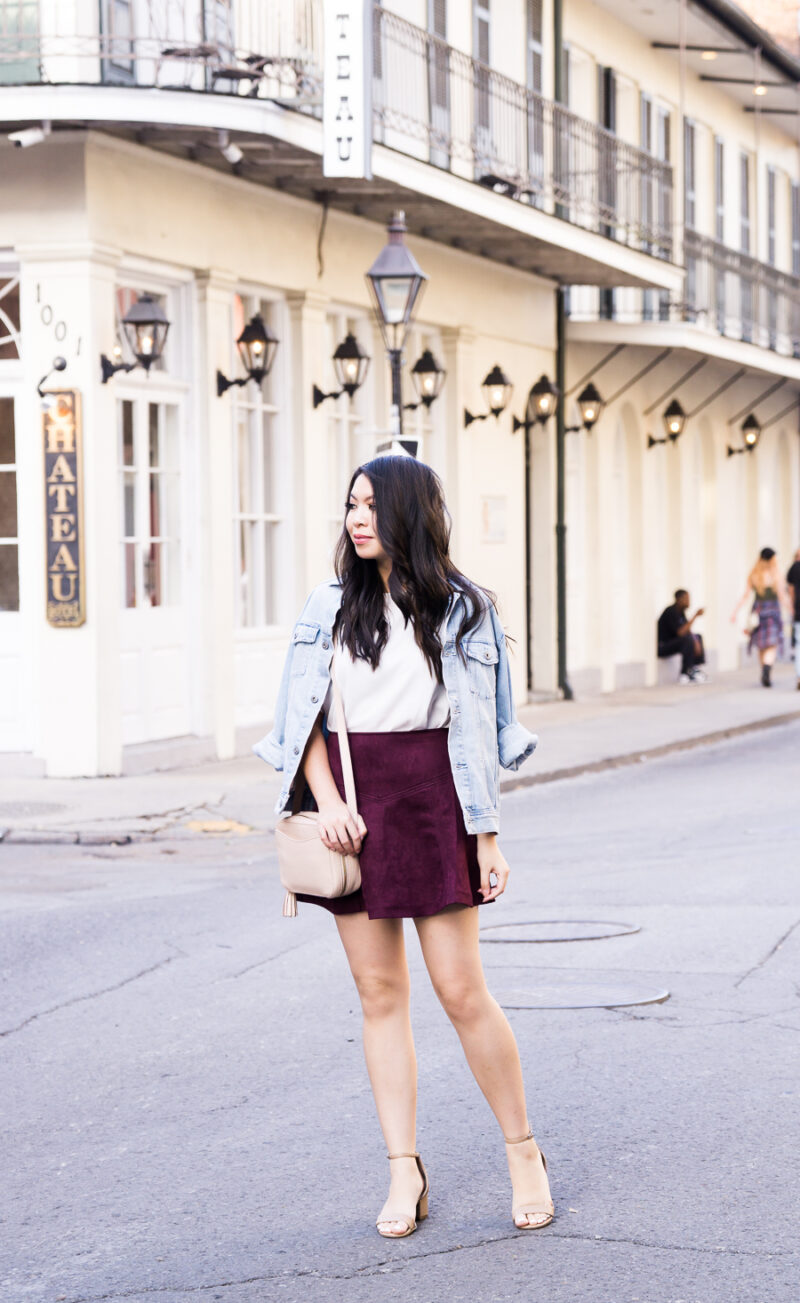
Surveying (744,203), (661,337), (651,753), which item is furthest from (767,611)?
(744,203)

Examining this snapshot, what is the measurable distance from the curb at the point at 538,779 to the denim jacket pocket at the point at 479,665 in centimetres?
698

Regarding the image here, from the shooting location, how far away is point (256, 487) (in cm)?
1580

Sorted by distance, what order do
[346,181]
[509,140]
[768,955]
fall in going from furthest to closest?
[509,140], [346,181], [768,955]

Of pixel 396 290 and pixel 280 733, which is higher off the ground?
pixel 396 290

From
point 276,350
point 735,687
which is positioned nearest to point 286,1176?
Answer: point 276,350

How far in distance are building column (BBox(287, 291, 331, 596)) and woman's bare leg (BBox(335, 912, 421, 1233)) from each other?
11649mm

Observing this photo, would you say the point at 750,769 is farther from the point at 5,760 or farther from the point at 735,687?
the point at 735,687

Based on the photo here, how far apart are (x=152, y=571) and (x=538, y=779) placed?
3.27 meters

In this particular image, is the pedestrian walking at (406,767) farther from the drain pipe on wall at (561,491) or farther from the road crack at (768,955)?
the drain pipe on wall at (561,491)

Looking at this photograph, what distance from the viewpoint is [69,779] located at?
529 inches

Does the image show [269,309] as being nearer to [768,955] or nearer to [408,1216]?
[768,955]

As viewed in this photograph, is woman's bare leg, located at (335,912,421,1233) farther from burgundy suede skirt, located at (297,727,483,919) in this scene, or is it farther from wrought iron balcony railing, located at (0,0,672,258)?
wrought iron balcony railing, located at (0,0,672,258)

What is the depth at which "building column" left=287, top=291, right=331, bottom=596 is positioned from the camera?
16.0 metres

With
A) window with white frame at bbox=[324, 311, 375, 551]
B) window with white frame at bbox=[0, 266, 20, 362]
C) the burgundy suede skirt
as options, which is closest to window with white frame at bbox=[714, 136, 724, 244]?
window with white frame at bbox=[324, 311, 375, 551]
